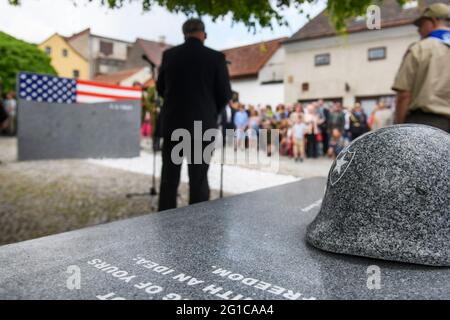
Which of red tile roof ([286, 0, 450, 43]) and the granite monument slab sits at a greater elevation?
red tile roof ([286, 0, 450, 43])

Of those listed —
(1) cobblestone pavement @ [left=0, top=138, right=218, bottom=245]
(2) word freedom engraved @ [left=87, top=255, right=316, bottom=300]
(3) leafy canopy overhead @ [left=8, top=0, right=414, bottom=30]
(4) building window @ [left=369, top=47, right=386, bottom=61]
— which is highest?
(4) building window @ [left=369, top=47, right=386, bottom=61]

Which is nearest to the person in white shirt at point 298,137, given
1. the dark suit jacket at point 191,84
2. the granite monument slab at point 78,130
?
the granite monument slab at point 78,130

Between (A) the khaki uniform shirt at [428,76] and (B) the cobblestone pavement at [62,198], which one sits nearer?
(A) the khaki uniform shirt at [428,76]

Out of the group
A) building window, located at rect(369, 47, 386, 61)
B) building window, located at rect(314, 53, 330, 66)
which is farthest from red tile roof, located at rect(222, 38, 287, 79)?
building window, located at rect(369, 47, 386, 61)

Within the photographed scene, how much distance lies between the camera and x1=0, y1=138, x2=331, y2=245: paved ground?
15.2 feet

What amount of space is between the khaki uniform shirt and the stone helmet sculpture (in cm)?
106

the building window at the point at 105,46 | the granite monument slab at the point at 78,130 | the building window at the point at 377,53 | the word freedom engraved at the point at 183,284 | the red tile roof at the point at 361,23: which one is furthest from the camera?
the building window at the point at 377,53

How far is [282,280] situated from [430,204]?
0.87m

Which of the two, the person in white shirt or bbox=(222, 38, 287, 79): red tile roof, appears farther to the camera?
bbox=(222, 38, 287, 79): red tile roof

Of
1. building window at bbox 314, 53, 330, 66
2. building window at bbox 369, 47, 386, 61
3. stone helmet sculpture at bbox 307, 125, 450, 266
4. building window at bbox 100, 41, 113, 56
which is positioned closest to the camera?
stone helmet sculpture at bbox 307, 125, 450, 266

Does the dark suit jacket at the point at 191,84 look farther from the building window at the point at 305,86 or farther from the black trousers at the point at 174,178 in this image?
the building window at the point at 305,86

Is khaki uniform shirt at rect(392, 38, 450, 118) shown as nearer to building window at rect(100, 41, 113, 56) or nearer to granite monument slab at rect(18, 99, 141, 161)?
building window at rect(100, 41, 113, 56)

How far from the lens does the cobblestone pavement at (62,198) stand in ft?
14.7

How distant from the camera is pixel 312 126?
1291 centimetres
